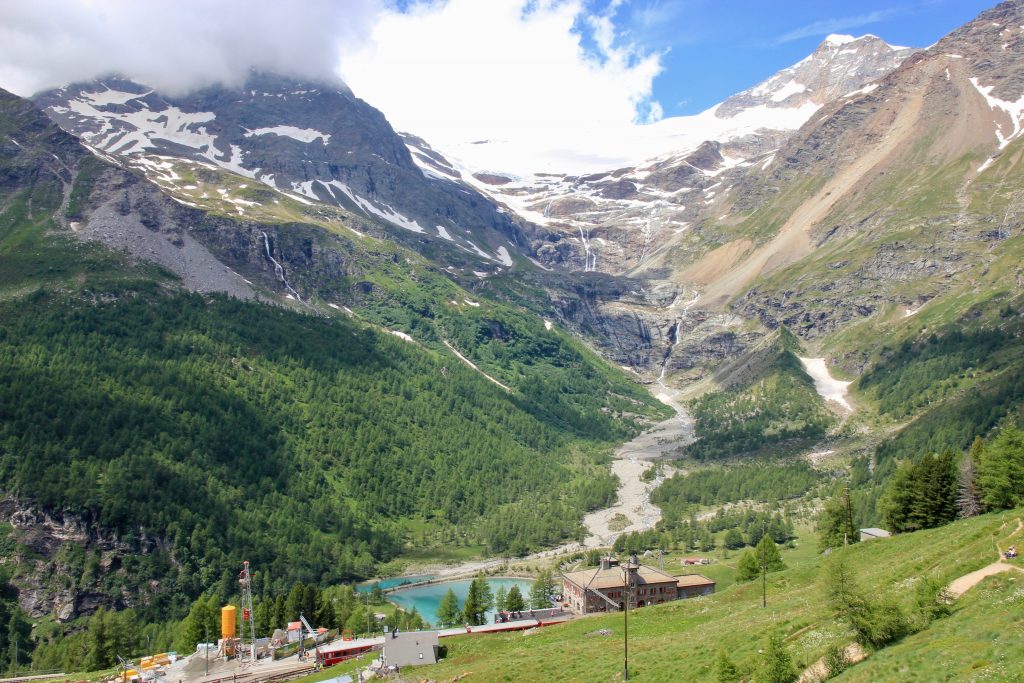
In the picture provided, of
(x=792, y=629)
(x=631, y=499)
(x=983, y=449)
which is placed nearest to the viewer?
(x=792, y=629)

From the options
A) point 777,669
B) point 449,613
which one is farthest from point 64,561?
point 777,669

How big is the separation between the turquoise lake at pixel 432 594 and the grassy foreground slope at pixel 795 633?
50468 millimetres

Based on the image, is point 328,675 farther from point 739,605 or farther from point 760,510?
point 760,510

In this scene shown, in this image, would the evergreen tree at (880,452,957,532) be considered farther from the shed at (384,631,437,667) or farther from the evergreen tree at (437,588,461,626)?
the evergreen tree at (437,588,461,626)

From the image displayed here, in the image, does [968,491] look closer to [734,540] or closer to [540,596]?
[540,596]

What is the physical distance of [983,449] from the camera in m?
75.0

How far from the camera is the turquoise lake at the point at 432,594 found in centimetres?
12200

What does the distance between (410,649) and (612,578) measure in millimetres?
35076

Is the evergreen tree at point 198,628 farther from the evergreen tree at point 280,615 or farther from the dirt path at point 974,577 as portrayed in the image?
the dirt path at point 974,577

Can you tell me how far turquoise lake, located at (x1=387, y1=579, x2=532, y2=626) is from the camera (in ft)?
400

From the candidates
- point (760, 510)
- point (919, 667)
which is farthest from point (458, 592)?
point (919, 667)

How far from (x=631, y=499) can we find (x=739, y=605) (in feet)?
433

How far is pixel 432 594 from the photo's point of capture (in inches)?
5202

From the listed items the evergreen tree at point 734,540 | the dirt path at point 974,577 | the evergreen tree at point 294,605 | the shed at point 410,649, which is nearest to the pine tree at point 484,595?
the evergreen tree at point 294,605
